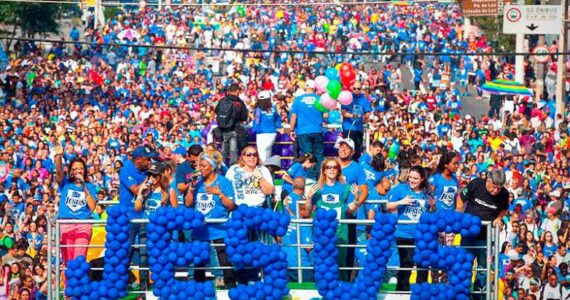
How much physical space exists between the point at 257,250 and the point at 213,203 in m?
0.81

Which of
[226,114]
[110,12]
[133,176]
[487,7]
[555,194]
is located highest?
[487,7]

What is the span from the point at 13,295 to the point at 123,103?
905 inches

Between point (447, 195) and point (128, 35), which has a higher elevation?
point (128, 35)

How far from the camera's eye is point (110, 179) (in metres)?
28.4

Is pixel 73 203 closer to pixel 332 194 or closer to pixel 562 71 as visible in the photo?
pixel 332 194

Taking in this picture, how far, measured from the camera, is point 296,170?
19250 millimetres

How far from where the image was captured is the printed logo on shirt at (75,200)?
55.6ft

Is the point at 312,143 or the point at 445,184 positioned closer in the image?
the point at 445,184

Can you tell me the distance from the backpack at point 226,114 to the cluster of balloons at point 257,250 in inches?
226

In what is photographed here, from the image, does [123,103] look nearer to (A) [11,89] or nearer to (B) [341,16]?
(A) [11,89]

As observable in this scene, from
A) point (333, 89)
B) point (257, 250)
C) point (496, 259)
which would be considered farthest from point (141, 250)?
point (333, 89)

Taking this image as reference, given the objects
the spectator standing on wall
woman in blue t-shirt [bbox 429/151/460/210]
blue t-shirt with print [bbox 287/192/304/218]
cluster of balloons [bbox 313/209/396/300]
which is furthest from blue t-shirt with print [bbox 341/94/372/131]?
cluster of balloons [bbox 313/209/396/300]

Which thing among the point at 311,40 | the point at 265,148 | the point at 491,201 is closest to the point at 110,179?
the point at 265,148

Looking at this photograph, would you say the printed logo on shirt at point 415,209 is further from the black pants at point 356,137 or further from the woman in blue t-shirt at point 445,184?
the black pants at point 356,137
